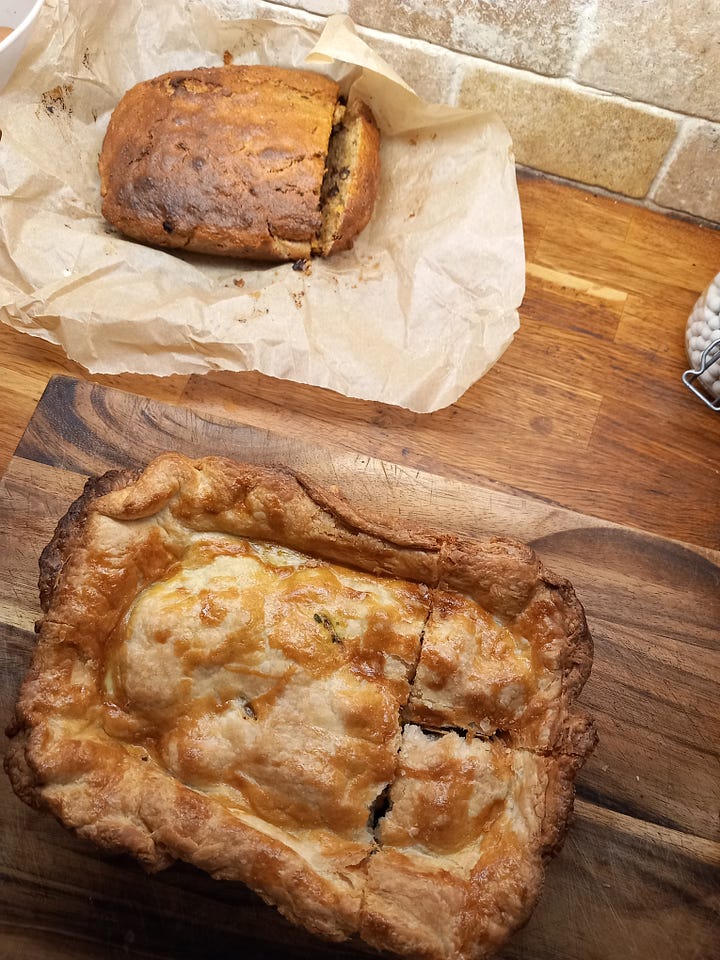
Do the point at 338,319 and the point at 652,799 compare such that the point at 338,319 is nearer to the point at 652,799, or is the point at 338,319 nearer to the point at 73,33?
the point at 73,33

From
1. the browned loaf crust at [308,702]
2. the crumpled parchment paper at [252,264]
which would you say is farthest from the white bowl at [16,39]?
the browned loaf crust at [308,702]

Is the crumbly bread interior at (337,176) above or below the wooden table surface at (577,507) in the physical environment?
above

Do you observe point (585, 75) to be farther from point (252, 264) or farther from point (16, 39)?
point (16, 39)

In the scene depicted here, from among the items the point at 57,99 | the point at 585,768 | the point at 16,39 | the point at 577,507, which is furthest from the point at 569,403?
the point at 16,39

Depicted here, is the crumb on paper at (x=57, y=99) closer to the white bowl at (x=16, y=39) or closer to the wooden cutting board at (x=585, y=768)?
the white bowl at (x=16, y=39)

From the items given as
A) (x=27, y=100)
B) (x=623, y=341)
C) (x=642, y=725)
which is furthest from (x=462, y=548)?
(x=27, y=100)
